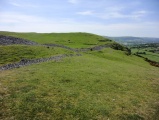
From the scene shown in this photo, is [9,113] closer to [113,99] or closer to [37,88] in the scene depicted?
[37,88]

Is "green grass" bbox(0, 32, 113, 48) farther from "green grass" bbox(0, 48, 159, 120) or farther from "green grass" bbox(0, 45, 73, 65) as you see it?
"green grass" bbox(0, 48, 159, 120)

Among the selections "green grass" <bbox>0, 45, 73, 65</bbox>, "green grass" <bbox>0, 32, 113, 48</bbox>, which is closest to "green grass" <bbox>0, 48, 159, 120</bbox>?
"green grass" <bbox>0, 45, 73, 65</bbox>

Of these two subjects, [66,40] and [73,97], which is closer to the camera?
[73,97]

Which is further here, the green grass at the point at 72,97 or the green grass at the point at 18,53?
the green grass at the point at 18,53

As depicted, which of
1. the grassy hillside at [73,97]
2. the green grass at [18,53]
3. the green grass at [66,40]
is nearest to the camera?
the grassy hillside at [73,97]

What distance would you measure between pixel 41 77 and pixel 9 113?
11100mm

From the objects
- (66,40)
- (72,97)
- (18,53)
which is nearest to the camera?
(72,97)

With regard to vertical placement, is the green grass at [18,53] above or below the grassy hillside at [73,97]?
above

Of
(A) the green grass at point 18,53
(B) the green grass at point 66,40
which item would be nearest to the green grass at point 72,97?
(A) the green grass at point 18,53

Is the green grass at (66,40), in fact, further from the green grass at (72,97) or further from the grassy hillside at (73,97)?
the green grass at (72,97)

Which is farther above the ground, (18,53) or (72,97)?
(18,53)

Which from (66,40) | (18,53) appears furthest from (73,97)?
(66,40)

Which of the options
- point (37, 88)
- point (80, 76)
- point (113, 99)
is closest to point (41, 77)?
point (37, 88)

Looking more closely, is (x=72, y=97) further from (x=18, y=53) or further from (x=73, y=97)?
(x=18, y=53)
